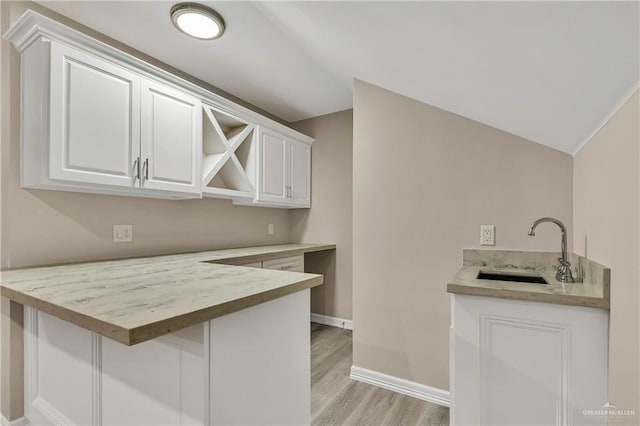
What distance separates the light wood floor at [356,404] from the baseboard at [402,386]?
0.03 metres

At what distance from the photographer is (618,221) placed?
1.02 m

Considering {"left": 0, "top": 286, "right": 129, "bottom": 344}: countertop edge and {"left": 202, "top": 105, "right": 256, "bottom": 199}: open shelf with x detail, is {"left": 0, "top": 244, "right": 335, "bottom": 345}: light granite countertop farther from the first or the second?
{"left": 202, "top": 105, "right": 256, "bottom": 199}: open shelf with x detail

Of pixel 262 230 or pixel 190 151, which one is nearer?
pixel 190 151

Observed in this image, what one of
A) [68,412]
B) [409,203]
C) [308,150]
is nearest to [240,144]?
[308,150]

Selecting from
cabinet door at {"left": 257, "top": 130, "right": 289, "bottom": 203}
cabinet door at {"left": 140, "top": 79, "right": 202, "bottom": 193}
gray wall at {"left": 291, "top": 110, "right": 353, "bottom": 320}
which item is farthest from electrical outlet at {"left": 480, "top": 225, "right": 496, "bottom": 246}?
cabinet door at {"left": 140, "top": 79, "right": 202, "bottom": 193}

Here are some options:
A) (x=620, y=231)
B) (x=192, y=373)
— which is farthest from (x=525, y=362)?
(x=192, y=373)

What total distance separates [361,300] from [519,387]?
→ 113cm

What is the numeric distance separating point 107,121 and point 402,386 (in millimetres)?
2502

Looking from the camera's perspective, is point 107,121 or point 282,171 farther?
point 282,171

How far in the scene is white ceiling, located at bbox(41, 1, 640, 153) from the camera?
32.9 inches

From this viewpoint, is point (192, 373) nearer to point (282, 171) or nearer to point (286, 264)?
point (286, 264)

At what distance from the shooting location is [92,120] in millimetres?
1632

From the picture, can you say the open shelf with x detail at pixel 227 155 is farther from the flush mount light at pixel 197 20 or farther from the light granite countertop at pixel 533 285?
the light granite countertop at pixel 533 285

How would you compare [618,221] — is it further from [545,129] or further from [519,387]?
[519,387]
